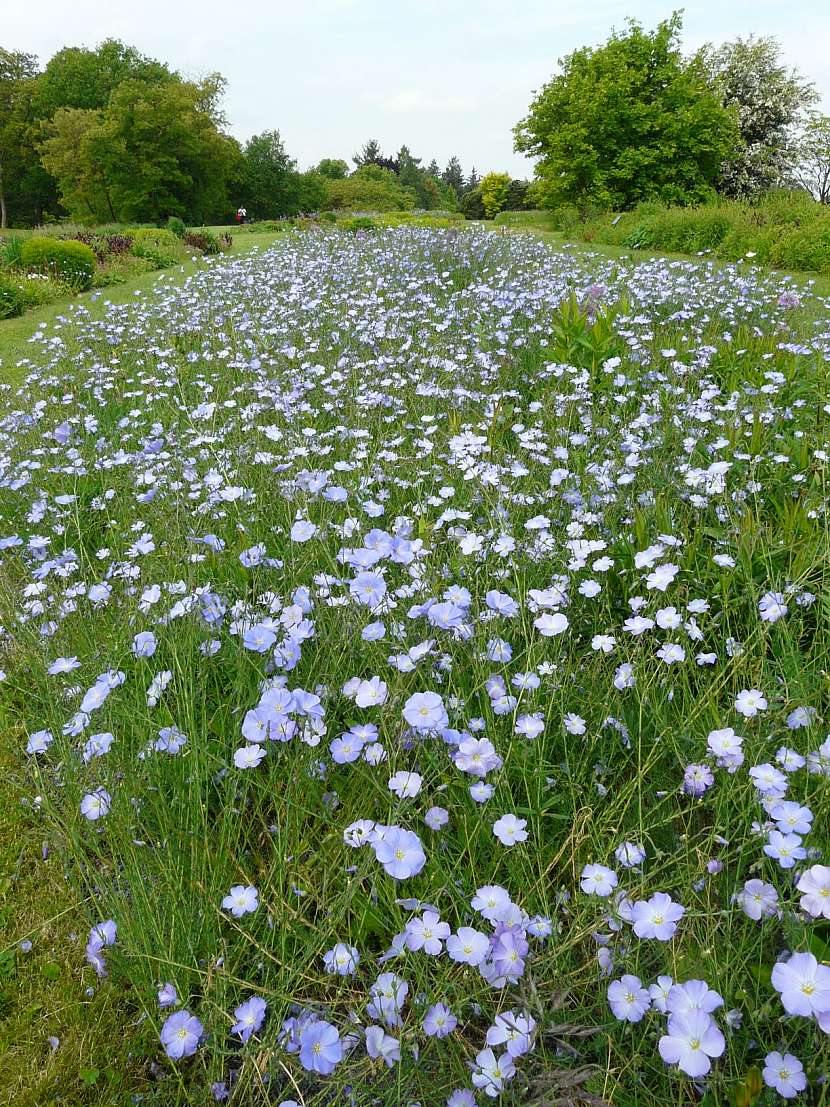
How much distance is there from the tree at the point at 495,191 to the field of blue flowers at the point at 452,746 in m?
40.1

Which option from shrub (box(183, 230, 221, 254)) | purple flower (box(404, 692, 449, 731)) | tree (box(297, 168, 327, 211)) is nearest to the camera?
purple flower (box(404, 692, 449, 731))

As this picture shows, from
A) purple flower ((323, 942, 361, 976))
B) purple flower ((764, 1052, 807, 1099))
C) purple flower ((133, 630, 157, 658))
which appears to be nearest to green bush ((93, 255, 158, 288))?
purple flower ((133, 630, 157, 658))

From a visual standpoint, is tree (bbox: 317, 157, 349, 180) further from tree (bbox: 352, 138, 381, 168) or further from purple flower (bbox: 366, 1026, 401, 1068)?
purple flower (bbox: 366, 1026, 401, 1068)

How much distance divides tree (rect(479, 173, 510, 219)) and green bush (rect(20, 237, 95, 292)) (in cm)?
3289

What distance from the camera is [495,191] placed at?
3903 cm

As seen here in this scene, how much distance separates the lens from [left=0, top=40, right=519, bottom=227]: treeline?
30750 millimetres

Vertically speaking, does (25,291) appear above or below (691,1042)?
above

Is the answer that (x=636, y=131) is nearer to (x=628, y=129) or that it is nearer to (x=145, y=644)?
(x=628, y=129)

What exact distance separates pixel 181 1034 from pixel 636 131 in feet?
78.8

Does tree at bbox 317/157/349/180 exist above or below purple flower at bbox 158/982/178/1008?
above

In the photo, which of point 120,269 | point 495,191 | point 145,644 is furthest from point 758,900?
point 495,191

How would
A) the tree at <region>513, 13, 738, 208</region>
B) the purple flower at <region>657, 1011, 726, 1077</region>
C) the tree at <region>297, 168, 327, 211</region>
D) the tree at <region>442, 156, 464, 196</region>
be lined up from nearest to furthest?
the purple flower at <region>657, 1011, 726, 1077</region>
the tree at <region>513, 13, 738, 208</region>
the tree at <region>297, 168, 327, 211</region>
the tree at <region>442, 156, 464, 196</region>

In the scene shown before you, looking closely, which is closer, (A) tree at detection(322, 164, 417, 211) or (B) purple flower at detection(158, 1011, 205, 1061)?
(B) purple flower at detection(158, 1011, 205, 1061)

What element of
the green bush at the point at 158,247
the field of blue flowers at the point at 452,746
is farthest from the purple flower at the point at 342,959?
the green bush at the point at 158,247
